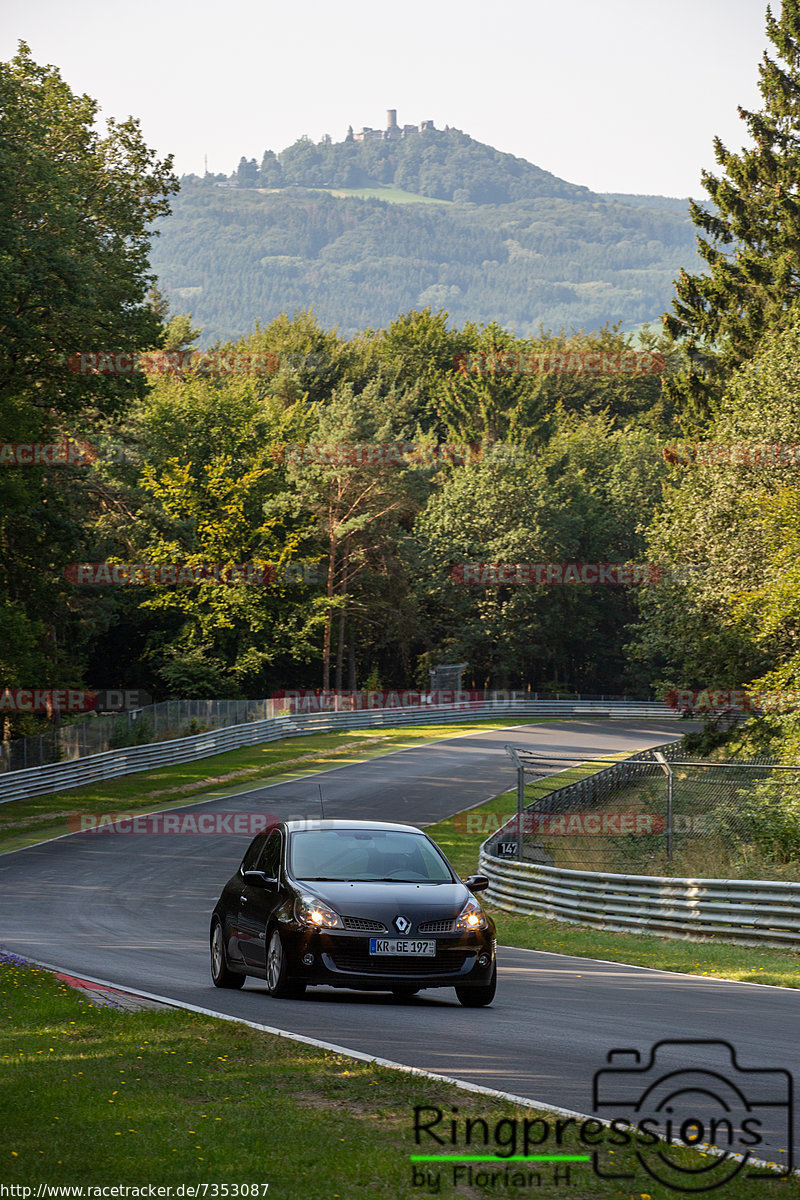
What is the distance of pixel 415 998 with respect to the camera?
11891mm

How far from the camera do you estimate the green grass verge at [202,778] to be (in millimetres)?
35688

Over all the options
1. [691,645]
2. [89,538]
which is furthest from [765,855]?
[89,538]

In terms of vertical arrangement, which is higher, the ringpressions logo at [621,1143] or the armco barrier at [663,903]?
the ringpressions logo at [621,1143]

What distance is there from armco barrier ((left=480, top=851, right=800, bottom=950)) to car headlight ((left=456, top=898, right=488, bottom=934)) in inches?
273

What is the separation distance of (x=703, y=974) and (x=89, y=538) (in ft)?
98.8

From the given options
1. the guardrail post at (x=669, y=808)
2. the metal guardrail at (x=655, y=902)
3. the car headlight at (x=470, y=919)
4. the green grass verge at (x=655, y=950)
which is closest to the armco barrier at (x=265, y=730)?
the metal guardrail at (x=655, y=902)

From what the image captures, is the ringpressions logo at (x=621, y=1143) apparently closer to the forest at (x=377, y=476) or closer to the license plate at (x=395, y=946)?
the license plate at (x=395, y=946)

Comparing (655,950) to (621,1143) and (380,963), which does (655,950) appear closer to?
(380,963)

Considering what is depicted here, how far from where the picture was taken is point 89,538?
135 feet

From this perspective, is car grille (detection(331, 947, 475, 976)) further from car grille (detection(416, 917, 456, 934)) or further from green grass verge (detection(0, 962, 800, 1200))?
green grass verge (detection(0, 962, 800, 1200))

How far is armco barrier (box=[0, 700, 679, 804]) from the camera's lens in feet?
131

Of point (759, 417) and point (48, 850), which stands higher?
point (759, 417)

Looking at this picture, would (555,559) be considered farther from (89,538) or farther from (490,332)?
(89,538)

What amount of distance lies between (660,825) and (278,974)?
769 inches
